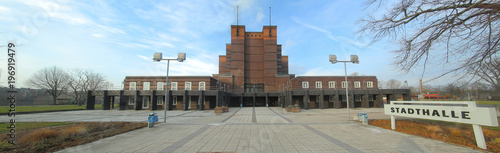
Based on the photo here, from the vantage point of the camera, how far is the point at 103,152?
22.4ft

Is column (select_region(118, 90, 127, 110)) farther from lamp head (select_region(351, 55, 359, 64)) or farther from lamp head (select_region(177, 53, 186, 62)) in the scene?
lamp head (select_region(351, 55, 359, 64))

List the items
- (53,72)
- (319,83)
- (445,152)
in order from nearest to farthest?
(445,152) < (319,83) < (53,72)

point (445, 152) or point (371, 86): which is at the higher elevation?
point (371, 86)

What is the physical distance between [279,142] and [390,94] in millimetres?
35849

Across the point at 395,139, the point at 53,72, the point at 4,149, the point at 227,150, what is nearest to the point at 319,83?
the point at 395,139

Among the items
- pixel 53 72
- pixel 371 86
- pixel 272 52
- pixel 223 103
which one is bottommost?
pixel 223 103

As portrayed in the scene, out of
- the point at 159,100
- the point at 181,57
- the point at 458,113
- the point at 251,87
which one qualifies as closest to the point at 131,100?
the point at 159,100

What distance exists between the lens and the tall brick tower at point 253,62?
51.7m

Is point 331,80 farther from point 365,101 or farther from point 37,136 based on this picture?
point 37,136

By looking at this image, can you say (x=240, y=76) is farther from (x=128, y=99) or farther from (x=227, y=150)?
(x=227, y=150)

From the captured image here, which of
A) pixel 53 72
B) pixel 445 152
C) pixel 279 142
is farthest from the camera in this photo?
pixel 53 72

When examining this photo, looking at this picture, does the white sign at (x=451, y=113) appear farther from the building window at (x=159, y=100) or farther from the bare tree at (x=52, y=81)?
the bare tree at (x=52, y=81)

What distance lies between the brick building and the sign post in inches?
275

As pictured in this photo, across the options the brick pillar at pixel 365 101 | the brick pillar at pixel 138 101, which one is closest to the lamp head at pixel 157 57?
the brick pillar at pixel 138 101
